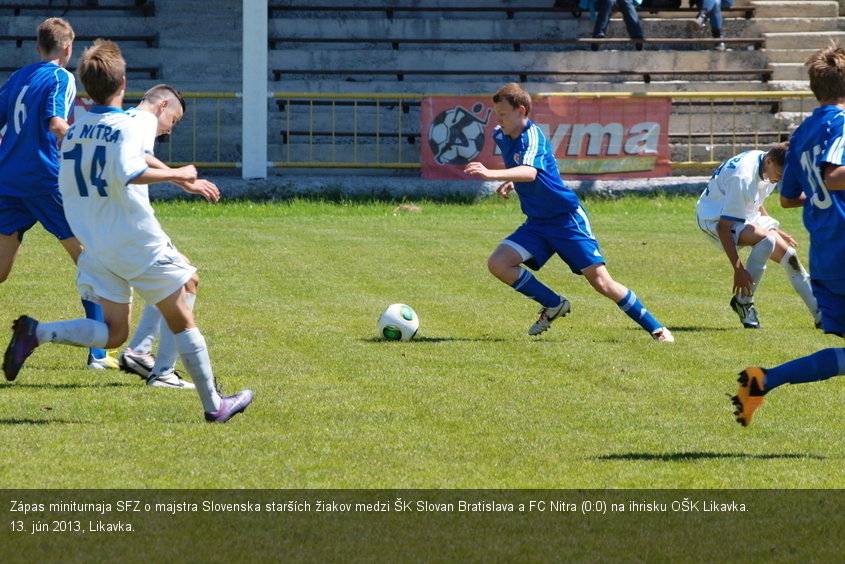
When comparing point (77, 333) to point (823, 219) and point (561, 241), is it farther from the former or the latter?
point (561, 241)

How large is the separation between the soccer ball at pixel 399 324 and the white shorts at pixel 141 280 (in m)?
2.88

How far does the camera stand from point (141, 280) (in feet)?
19.4

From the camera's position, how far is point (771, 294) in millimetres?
11562

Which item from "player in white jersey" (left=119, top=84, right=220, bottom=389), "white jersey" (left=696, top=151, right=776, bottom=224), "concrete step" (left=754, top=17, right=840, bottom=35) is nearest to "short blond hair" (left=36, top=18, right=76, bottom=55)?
"player in white jersey" (left=119, top=84, right=220, bottom=389)

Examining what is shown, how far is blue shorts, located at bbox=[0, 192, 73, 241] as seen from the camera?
307 inches

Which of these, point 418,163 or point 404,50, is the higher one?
point 404,50

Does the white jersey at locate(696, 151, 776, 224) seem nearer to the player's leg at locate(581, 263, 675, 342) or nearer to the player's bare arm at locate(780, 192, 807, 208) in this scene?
the player's leg at locate(581, 263, 675, 342)

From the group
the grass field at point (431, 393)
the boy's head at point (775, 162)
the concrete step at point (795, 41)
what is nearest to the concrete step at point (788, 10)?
the concrete step at point (795, 41)

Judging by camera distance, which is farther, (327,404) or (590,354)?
(590,354)

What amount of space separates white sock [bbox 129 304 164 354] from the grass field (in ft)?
0.65
